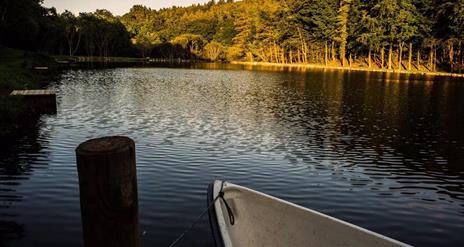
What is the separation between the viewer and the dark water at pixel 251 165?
380 inches

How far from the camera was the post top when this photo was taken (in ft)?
12.8

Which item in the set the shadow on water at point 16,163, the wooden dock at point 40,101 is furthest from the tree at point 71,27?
the shadow on water at point 16,163

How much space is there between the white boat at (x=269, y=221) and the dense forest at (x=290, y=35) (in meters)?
61.0

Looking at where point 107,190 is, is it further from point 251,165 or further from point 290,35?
point 290,35

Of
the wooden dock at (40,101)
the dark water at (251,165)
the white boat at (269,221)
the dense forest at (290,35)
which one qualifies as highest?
the dense forest at (290,35)

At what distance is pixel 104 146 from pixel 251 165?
35.7 feet

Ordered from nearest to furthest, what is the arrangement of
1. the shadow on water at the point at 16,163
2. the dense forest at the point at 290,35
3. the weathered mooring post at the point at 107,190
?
the weathered mooring post at the point at 107,190
the shadow on water at the point at 16,163
the dense forest at the point at 290,35

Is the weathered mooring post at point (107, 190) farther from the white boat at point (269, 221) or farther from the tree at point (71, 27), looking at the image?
the tree at point (71, 27)

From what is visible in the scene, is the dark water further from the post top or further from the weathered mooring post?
the post top

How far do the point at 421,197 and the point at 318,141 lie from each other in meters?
7.47

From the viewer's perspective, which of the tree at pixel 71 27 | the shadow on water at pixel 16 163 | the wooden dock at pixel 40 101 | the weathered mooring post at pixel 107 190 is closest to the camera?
the weathered mooring post at pixel 107 190

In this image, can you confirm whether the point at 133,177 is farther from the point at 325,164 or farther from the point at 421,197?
the point at 325,164

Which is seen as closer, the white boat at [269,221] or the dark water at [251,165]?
the white boat at [269,221]

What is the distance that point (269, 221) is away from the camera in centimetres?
689
